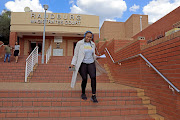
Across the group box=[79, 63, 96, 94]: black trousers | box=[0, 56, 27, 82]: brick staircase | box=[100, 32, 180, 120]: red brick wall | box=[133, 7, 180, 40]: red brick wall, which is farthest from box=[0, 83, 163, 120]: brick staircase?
box=[133, 7, 180, 40]: red brick wall

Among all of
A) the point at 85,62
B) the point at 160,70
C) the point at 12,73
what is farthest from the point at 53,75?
the point at 160,70

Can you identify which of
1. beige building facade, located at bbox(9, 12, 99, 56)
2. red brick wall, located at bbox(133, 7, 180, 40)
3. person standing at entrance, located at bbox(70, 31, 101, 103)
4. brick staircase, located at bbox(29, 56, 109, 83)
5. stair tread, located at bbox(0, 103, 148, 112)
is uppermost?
beige building facade, located at bbox(9, 12, 99, 56)

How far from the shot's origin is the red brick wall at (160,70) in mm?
2439

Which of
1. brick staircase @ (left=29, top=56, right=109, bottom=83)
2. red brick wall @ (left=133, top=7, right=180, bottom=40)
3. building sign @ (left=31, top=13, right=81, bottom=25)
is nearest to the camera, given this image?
brick staircase @ (left=29, top=56, right=109, bottom=83)

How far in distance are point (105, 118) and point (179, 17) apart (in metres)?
5.73

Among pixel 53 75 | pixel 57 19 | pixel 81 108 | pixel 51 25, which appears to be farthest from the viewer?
pixel 57 19

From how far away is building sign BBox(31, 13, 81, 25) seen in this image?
12.6m

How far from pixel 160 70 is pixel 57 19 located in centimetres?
1166

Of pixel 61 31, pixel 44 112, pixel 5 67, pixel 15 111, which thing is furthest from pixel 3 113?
pixel 61 31

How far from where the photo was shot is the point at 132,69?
428 centimetres

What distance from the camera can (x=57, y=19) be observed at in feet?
42.1

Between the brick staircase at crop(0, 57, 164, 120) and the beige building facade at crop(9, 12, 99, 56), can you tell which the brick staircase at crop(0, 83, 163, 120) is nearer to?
the brick staircase at crop(0, 57, 164, 120)

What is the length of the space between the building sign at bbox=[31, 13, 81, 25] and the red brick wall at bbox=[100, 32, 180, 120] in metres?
9.56

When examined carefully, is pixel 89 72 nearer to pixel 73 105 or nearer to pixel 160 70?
pixel 73 105
